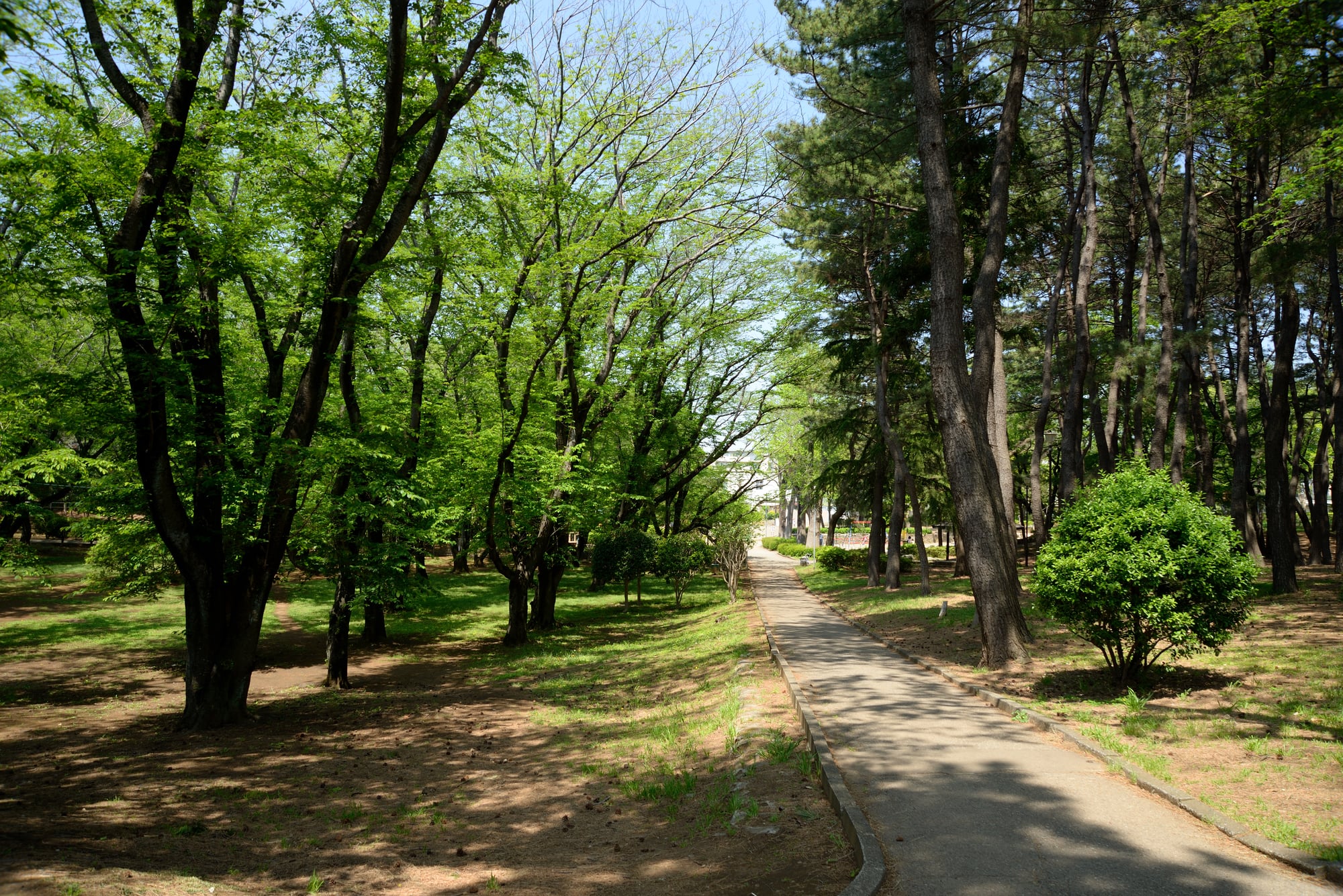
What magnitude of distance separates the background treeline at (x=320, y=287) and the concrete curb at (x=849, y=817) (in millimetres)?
6088

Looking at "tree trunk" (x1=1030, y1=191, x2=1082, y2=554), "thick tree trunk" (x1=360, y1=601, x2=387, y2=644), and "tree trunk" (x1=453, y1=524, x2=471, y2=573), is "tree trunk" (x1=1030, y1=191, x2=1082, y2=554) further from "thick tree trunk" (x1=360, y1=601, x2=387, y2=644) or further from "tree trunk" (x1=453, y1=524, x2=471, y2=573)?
"tree trunk" (x1=453, y1=524, x2=471, y2=573)

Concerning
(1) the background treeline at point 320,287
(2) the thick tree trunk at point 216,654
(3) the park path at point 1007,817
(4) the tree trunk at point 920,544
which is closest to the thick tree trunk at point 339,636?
(1) the background treeline at point 320,287

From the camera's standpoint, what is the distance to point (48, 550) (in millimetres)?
32219

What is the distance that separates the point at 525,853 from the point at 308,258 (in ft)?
27.6

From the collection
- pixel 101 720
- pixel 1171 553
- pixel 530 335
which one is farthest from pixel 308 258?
pixel 1171 553

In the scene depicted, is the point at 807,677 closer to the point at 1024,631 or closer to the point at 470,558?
the point at 1024,631

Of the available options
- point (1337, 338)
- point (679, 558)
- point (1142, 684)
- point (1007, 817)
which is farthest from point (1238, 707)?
point (679, 558)

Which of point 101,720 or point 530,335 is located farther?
point 530,335

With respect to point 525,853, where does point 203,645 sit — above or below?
above

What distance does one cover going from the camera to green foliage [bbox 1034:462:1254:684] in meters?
7.59

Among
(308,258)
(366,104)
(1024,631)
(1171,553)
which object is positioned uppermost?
(366,104)

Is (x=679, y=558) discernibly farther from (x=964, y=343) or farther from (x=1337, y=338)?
(x=1337, y=338)

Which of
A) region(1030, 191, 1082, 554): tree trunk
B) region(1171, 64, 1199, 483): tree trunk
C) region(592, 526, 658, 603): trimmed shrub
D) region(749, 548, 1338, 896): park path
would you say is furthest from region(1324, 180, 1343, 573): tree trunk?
region(592, 526, 658, 603): trimmed shrub

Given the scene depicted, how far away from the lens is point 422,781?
7.81 meters
